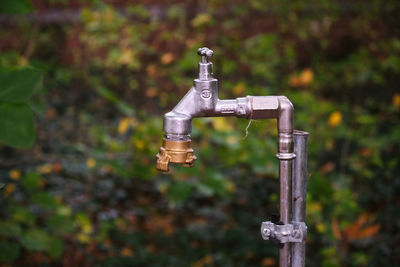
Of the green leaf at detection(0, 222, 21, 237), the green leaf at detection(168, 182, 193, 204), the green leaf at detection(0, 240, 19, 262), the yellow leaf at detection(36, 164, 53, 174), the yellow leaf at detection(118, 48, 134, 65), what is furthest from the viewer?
the yellow leaf at detection(118, 48, 134, 65)

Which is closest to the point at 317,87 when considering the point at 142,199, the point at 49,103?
the point at 142,199

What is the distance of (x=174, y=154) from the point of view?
1.28m

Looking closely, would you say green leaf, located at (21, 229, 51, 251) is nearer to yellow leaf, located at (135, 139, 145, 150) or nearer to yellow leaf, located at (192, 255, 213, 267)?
yellow leaf, located at (135, 139, 145, 150)

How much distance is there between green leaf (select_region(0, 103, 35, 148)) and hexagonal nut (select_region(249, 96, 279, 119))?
23.1 inches

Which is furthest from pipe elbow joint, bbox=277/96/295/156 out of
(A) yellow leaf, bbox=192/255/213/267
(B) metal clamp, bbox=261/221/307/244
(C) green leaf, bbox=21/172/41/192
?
(A) yellow leaf, bbox=192/255/213/267

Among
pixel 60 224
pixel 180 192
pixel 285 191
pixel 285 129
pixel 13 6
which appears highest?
pixel 13 6

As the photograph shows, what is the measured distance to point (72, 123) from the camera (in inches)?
232

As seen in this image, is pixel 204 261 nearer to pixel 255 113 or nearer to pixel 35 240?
pixel 35 240

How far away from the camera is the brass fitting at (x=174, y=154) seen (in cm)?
128

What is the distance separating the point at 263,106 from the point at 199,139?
3623 millimetres

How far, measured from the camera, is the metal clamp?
1.32 meters

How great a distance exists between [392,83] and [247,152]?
9.67 ft

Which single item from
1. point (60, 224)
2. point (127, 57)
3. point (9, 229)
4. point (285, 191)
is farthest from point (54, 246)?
point (127, 57)

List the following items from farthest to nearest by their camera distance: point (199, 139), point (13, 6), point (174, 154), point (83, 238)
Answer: point (199, 139) < point (83, 238) < point (13, 6) < point (174, 154)
